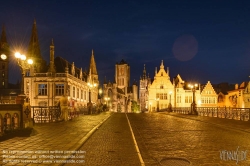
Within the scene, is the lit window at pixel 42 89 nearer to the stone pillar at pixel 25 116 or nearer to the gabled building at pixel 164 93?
the gabled building at pixel 164 93

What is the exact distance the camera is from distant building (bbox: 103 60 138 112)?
116188mm

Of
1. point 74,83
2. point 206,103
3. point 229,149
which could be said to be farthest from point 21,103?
point 206,103

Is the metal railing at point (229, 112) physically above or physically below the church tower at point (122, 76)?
below

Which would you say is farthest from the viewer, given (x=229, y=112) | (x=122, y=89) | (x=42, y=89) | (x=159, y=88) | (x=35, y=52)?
(x=122, y=89)

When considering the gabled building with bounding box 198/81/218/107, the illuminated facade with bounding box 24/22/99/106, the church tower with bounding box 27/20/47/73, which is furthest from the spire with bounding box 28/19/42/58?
the gabled building with bounding box 198/81/218/107

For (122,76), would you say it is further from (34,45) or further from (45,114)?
(45,114)

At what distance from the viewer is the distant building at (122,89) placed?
116 metres

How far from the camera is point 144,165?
7.00 meters

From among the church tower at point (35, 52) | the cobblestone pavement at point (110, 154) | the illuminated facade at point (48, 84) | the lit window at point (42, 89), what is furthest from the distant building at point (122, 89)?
the cobblestone pavement at point (110, 154)

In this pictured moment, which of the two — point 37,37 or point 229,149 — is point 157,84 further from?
point 229,149

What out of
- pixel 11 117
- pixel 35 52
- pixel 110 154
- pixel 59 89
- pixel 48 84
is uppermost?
pixel 35 52

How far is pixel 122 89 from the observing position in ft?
426

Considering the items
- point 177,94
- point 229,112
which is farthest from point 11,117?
point 177,94

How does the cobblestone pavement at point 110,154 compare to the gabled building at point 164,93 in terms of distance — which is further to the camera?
the gabled building at point 164,93
